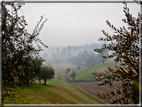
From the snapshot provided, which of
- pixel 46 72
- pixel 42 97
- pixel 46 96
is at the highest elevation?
pixel 46 72

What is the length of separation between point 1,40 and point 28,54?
92 centimetres

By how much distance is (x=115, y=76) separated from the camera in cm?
106

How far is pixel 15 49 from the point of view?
11.0 ft

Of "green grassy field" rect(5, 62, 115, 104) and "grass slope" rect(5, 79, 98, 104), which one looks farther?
"green grassy field" rect(5, 62, 115, 104)

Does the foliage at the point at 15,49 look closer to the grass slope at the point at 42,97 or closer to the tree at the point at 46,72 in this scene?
the grass slope at the point at 42,97

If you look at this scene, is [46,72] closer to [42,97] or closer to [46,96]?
[46,96]

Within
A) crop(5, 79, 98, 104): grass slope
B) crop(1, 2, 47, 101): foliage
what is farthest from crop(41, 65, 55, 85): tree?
crop(1, 2, 47, 101): foliage

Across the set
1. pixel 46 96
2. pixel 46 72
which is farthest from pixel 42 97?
pixel 46 72

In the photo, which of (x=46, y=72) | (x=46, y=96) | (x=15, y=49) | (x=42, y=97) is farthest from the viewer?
(x=46, y=72)

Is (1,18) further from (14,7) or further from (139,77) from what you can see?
(139,77)

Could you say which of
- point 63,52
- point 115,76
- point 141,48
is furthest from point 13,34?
point 63,52

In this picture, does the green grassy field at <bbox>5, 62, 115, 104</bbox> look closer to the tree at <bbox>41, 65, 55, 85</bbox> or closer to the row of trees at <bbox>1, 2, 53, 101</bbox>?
the row of trees at <bbox>1, 2, 53, 101</bbox>

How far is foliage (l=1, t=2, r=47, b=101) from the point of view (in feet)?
10.2

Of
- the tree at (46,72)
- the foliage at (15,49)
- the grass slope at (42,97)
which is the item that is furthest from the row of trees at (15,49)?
the tree at (46,72)
